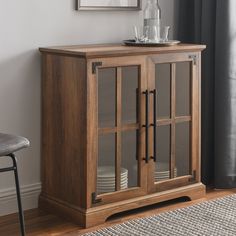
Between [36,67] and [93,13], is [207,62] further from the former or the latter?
[36,67]

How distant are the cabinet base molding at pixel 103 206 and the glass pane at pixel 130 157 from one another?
10 centimetres

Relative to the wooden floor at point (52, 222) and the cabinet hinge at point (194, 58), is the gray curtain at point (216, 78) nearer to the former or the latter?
the cabinet hinge at point (194, 58)

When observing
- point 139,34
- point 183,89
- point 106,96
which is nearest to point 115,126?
point 106,96

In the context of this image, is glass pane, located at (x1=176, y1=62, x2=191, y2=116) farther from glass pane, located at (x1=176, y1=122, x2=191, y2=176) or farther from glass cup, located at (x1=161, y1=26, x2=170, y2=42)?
glass cup, located at (x1=161, y1=26, x2=170, y2=42)

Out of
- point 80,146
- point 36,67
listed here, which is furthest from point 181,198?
point 36,67

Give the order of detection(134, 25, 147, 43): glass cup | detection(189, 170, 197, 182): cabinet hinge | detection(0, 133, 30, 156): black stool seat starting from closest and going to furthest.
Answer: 1. detection(0, 133, 30, 156): black stool seat
2. detection(134, 25, 147, 43): glass cup
3. detection(189, 170, 197, 182): cabinet hinge

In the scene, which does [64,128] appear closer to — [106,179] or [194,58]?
[106,179]

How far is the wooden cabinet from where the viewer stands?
3219mm

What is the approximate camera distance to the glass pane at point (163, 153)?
352cm

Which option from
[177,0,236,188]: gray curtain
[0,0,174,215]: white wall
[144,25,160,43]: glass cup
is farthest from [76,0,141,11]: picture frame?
[177,0,236,188]: gray curtain

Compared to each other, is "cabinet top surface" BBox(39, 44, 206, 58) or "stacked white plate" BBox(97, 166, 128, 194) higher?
"cabinet top surface" BBox(39, 44, 206, 58)

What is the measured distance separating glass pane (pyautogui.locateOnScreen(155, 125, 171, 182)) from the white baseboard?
663mm

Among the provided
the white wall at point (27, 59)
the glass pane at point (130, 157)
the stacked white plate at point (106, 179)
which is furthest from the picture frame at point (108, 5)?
the stacked white plate at point (106, 179)

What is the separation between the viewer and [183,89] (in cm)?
357
